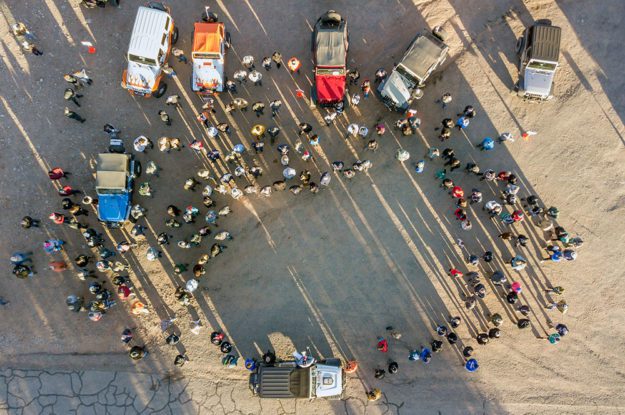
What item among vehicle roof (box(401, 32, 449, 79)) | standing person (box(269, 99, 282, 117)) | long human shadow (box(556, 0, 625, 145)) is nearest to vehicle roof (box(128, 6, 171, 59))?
standing person (box(269, 99, 282, 117))

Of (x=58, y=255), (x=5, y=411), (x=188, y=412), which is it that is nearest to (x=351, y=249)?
(x=188, y=412)

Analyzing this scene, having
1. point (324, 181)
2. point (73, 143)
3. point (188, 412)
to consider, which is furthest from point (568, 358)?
point (73, 143)

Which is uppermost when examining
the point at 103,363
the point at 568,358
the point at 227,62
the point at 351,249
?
the point at 227,62

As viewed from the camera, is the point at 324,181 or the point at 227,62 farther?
the point at 227,62

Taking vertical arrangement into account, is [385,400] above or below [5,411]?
below

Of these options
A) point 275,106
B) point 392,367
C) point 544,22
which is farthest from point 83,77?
point 544,22

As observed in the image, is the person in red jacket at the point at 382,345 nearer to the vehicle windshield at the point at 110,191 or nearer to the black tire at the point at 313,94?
the black tire at the point at 313,94

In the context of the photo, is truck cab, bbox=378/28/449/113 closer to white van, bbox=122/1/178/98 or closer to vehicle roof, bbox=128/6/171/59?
white van, bbox=122/1/178/98

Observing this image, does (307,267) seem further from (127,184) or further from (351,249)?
(127,184)
